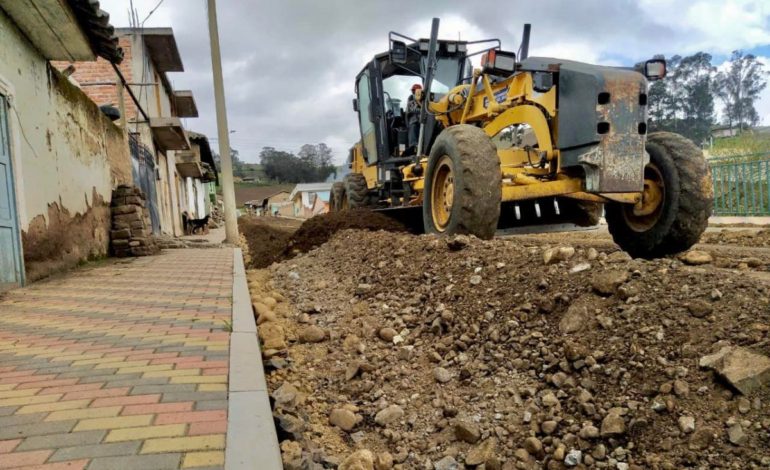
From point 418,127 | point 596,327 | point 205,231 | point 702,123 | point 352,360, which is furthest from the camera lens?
point 702,123

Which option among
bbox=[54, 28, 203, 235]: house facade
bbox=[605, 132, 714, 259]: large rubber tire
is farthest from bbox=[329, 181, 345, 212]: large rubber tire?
bbox=[605, 132, 714, 259]: large rubber tire

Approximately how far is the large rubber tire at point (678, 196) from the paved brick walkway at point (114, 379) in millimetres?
3623

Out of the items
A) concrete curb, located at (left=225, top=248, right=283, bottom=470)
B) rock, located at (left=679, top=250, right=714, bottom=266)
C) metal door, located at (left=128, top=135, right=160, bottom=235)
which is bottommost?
concrete curb, located at (left=225, top=248, right=283, bottom=470)

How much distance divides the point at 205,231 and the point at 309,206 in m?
29.5

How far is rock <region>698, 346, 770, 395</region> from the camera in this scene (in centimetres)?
204

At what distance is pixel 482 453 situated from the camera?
239 cm

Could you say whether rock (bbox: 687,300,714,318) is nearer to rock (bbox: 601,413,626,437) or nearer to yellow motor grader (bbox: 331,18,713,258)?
rock (bbox: 601,413,626,437)

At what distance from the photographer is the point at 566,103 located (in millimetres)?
4520

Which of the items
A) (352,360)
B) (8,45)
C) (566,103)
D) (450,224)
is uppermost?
(8,45)

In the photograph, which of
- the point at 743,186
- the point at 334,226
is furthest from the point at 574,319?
the point at 743,186

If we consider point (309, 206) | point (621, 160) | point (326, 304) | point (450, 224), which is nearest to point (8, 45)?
point (326, 304)

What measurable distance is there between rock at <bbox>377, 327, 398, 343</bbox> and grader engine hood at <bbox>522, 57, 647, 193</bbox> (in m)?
2.03

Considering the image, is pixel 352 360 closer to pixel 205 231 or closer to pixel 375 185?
pixel 375 185

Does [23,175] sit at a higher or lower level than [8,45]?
lower
